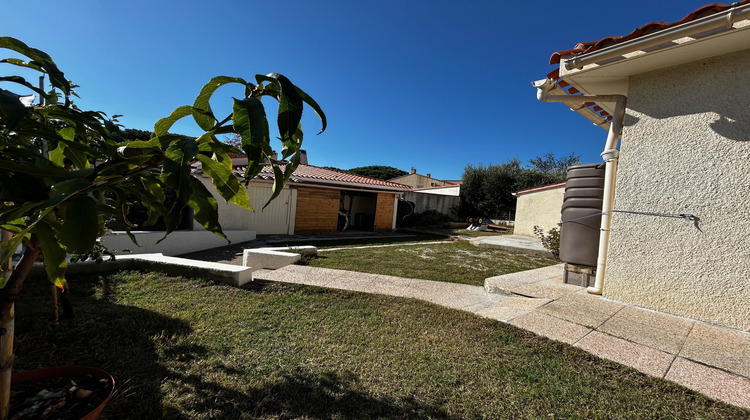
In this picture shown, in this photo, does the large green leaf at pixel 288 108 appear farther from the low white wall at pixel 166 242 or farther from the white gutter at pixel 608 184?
the low white wall at pixel 166 242

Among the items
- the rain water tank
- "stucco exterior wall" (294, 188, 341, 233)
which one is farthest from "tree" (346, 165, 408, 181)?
the rain water tank

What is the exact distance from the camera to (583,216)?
4.89 metres

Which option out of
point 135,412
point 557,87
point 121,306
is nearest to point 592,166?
point 557,87

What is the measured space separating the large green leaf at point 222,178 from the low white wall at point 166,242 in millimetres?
7178

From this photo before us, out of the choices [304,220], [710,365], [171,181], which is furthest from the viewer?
[304,220]

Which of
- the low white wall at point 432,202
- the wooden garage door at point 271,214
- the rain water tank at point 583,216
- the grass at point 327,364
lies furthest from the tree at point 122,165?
the low white wall at point 432,202

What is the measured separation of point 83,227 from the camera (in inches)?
33.1

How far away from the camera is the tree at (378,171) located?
55716mm

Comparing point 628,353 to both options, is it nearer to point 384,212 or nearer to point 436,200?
point 384,212

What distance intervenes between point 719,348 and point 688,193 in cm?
167

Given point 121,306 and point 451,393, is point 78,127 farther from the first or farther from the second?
point 121,306

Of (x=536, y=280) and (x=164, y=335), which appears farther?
(x=536, y=280)

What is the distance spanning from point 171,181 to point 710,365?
13.2ft

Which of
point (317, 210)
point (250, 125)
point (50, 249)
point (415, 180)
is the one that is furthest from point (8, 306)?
point (415, 180)
